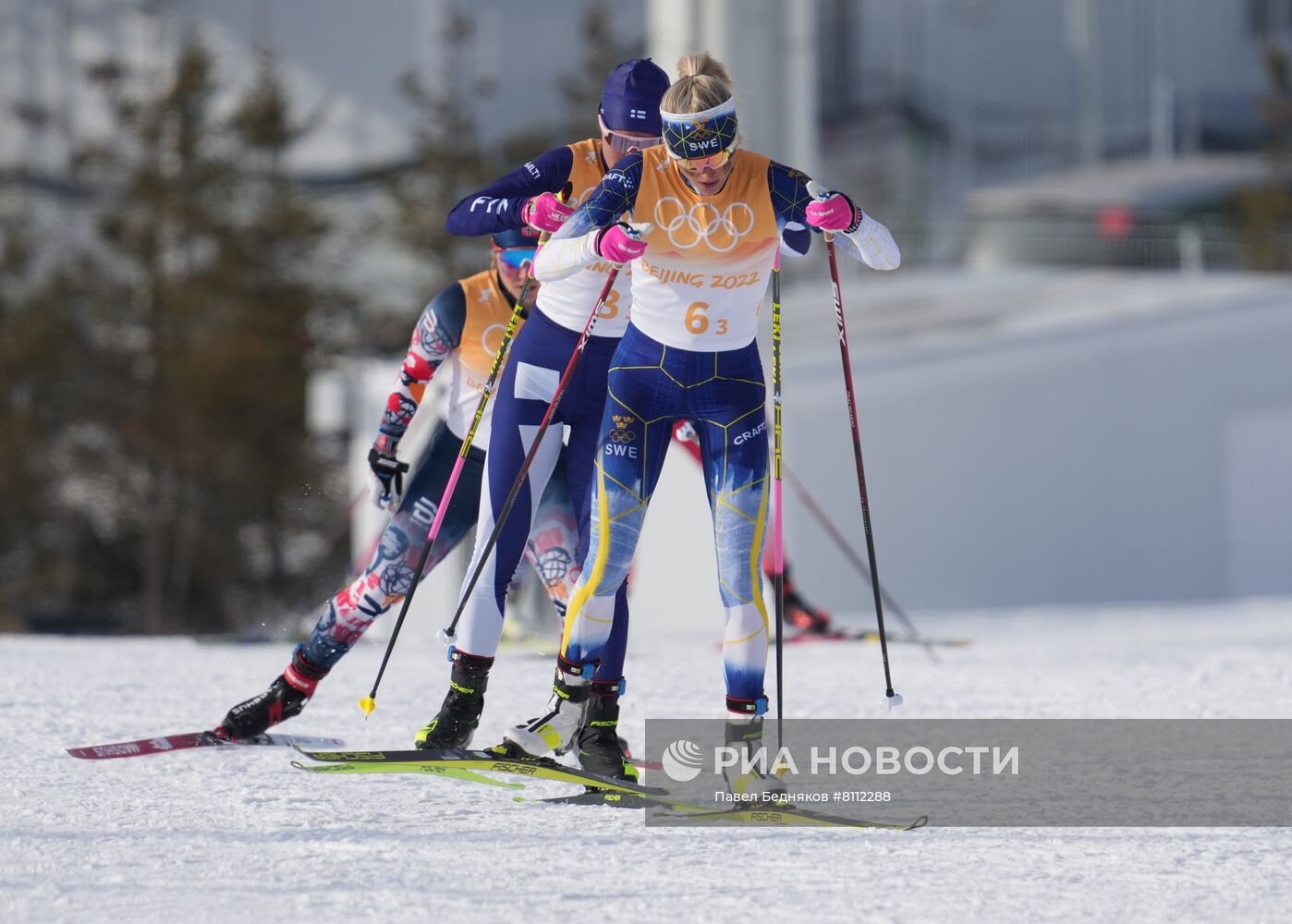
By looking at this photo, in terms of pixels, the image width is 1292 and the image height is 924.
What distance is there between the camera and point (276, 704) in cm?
501

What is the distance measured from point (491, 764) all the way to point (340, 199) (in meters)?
28.4

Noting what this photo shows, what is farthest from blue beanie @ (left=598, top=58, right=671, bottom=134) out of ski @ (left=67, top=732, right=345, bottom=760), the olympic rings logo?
ski @ (left=67, top=732, right=345, bottom=760)

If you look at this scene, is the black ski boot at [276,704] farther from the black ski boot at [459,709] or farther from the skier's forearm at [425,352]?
the skier's forearm at [425,352]

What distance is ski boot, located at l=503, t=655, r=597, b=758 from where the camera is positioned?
4.39m

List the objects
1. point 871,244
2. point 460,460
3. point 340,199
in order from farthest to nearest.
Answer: point 340,199 < point 460,460 < point 871,244

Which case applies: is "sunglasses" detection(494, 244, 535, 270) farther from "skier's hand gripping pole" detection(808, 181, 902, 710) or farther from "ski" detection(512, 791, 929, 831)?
"ski" detection(512, 791, 929, 831)

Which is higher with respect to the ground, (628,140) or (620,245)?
(628,140)

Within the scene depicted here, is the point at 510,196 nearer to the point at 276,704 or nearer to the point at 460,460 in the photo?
the point at 460,460

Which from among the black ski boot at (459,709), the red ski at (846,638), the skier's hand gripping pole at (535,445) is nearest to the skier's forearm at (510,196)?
the skier's hand gripping pole at (535,445)

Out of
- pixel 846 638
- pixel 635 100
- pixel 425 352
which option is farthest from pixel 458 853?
pixel 846 638

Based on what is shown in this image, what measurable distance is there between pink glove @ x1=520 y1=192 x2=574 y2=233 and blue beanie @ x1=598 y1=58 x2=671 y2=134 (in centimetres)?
28

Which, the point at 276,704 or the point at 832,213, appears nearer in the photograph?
the point at 832,213

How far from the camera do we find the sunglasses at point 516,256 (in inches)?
192

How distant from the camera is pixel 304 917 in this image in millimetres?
3072
